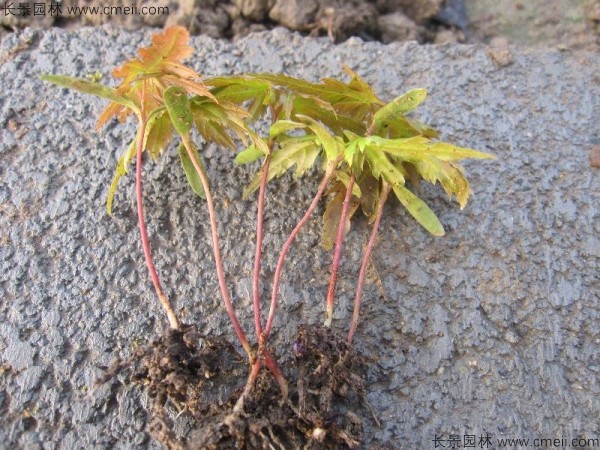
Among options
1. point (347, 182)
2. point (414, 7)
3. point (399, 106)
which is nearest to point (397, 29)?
point (414, 7)

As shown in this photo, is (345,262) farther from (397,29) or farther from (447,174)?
(397,29)

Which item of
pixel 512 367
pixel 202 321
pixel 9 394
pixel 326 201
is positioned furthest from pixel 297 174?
pixel 9 394

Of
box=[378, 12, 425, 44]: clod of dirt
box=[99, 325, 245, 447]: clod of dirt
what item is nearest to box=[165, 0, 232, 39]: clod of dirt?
box=[378, 12, 425, 44]: clod of dirt

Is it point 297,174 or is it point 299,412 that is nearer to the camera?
point 299,412

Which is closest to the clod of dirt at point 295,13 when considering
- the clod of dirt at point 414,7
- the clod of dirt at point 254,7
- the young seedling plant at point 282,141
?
the clod of dirt at point 254,7

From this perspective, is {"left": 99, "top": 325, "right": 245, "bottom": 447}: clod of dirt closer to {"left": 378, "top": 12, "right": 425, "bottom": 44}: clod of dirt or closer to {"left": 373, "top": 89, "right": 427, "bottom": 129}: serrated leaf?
{"left": 373, "top": 89, "right": 427, "bottom": 129}: serrated leaf

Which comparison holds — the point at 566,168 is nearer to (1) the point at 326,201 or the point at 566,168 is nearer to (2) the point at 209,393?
(1) the point at 326,201

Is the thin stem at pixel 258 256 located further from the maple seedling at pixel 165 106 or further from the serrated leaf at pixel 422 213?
the serrated leaf at pixel 422 213
